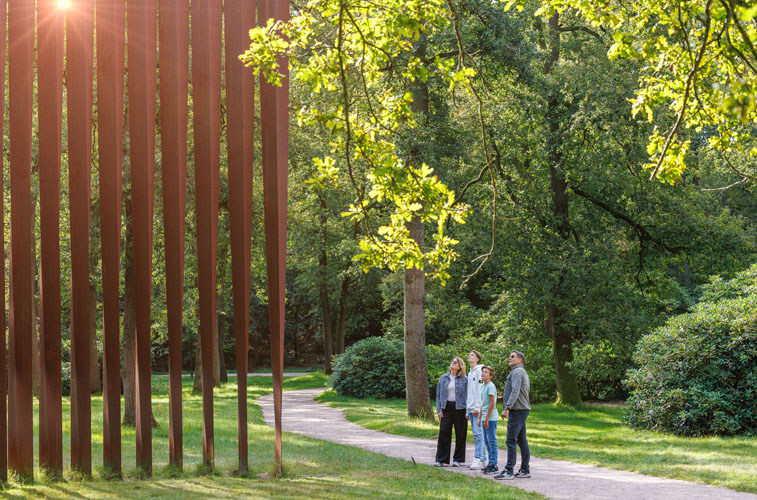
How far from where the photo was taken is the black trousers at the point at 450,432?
11281mm

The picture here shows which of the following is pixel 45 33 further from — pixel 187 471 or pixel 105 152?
pixel 187 471

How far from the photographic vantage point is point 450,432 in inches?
446

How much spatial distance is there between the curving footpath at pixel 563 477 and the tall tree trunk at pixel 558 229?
689 cm

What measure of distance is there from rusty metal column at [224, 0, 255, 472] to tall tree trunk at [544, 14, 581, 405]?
440 inches

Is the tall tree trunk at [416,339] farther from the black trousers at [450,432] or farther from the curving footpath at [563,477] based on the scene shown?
the black trousers at [450,432]

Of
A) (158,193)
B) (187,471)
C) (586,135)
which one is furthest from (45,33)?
(586,135)

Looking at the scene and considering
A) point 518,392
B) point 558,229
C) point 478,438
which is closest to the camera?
point 518,392

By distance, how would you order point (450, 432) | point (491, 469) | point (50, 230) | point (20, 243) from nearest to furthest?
point (20, 243)
point (50, 230)
point (491, 469)
point (450, 432)

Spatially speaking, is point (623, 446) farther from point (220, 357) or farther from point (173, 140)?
point (220, 357)

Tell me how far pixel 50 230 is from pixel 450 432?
5989mm

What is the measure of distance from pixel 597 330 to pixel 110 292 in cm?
1263

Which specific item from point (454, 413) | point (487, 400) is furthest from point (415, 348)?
point (487, 400)

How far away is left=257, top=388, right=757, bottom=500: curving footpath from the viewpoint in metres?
8.80

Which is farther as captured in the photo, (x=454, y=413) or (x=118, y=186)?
(x=454, y=413)
